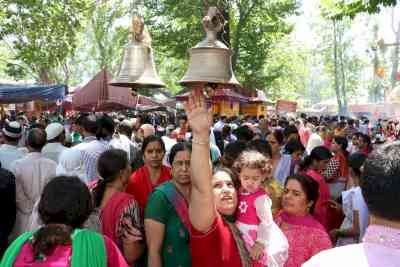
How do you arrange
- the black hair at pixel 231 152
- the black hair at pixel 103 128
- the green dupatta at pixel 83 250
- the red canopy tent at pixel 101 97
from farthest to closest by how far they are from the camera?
the red canopy tent at pixel 101 97
the black hair at pixel 103 128
the black hair at pixel 231 152
the green dupatta at pixel 83 250

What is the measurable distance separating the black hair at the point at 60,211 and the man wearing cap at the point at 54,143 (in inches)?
146

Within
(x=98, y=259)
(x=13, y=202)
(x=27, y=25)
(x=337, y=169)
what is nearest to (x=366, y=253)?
(x=98, y=259)

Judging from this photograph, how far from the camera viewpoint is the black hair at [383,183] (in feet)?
5.49

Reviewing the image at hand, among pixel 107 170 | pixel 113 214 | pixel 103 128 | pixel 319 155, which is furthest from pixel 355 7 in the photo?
pixel 113 214

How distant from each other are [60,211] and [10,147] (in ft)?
12.9

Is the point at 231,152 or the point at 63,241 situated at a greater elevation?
the point at 231,152

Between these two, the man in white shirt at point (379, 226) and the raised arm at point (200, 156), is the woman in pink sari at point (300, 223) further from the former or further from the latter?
the man in white shirt at point (379, 226)

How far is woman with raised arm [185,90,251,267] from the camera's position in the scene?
95.0 inches

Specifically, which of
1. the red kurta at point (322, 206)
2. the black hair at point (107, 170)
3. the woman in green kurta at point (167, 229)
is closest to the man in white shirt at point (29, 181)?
the black hair at point (107, 170)

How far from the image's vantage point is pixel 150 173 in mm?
4379

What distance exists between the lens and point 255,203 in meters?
3.20

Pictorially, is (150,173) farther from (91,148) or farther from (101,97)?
(101,97)

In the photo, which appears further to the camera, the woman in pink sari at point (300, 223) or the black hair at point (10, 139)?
the black hair at point (10, 139)

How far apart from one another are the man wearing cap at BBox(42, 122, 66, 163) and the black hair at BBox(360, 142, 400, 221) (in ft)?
16.3
